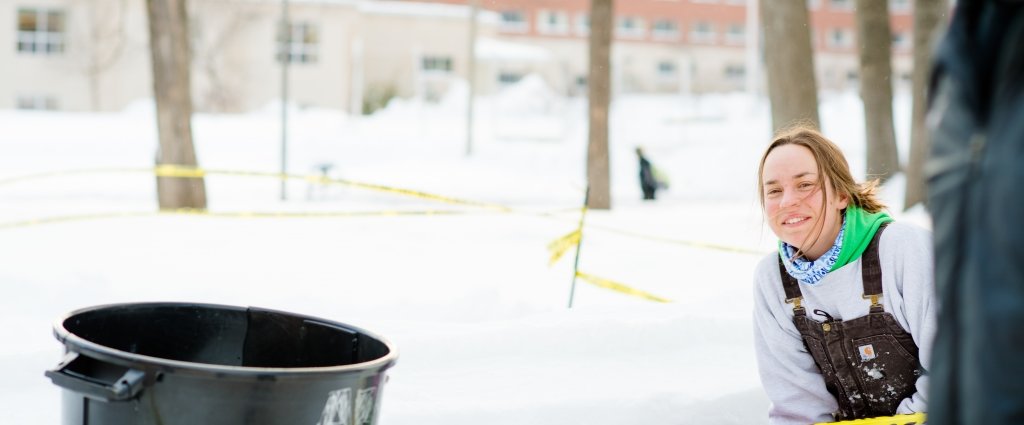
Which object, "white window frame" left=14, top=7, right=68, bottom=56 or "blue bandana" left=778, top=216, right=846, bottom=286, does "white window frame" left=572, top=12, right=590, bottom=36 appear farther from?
"blue bandana" left=778, top=216, right=846, bottom=286

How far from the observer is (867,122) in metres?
14.5

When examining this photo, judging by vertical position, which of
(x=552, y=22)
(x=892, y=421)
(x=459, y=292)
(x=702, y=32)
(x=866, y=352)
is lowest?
(x=459, y=292)

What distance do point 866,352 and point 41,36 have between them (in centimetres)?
3521

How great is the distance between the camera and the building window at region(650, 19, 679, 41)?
53.2 meters

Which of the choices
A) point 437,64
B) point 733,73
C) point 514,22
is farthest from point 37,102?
point 733,73

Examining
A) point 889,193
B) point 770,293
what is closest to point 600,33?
point 889,193

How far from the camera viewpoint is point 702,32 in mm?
54625

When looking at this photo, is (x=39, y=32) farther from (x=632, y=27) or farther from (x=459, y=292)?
(x=459, y=292)

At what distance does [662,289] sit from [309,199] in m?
10.1

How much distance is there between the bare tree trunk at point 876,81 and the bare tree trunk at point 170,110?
A: 804 cm

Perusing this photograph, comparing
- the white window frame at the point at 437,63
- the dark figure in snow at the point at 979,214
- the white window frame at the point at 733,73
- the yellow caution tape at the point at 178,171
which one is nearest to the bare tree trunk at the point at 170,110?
the yellow caution tape at the point at 178,171

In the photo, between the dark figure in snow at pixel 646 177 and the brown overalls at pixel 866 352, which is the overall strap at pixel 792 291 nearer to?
the brown overalls at pixel 866 352

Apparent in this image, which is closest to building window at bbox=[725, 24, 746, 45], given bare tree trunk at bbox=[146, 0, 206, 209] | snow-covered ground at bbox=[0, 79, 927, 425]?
snow-covered ground at bbox=[0, 79, 927, 425]

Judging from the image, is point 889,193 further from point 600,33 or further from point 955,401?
point 955,401
